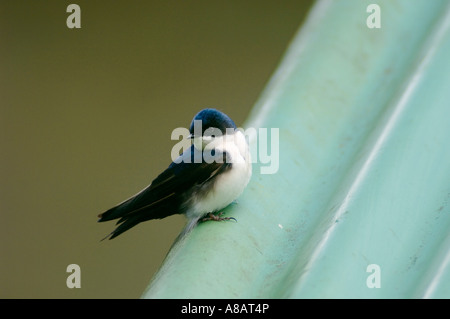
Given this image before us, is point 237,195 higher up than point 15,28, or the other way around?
point 15,28

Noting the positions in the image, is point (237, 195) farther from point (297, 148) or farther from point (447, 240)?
point (447, 240)

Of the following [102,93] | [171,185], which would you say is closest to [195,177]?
[171,185]

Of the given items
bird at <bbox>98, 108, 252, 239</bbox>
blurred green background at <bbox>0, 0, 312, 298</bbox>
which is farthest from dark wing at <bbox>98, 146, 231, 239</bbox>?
blurred green background at <bbox>0, 0, 312, 298</bbox>

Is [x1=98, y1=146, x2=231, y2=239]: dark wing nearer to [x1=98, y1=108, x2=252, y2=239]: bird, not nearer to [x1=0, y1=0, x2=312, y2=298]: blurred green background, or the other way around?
[x1=98, y1=108, x2=252, y2=239]: bird

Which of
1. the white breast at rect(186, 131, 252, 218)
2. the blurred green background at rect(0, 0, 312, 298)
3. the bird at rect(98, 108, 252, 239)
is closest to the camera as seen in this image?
the white breast at rect(186, 131, 252, 218)
